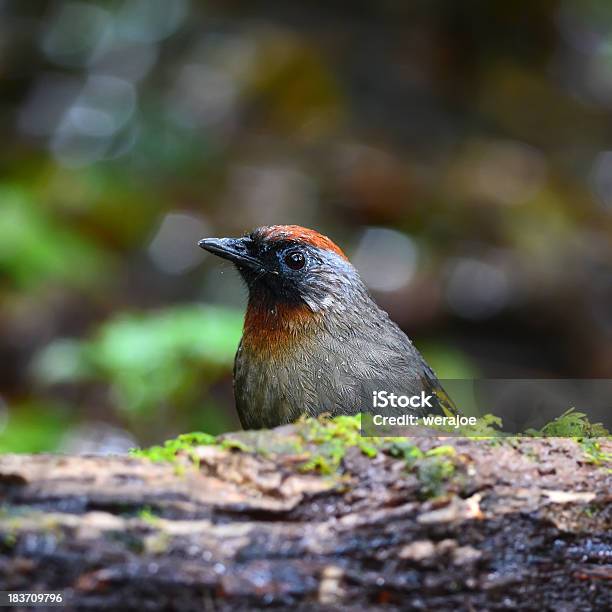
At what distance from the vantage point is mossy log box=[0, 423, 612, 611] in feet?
9.49

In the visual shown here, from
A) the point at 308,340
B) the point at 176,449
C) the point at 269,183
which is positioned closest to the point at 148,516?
the point at 176,449

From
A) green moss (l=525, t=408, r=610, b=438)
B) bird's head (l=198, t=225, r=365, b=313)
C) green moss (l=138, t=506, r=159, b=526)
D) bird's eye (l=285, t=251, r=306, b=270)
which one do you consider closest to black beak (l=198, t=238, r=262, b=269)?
bird's head (l=198, t=225, r=365, b=313)

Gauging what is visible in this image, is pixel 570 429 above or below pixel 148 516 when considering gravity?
above

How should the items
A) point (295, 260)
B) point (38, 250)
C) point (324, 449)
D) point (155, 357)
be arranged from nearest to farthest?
point (324, 449)
point (295, 260)
point (155, 357)
point (38, 250)

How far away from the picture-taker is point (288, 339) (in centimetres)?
469

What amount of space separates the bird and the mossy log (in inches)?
34.8

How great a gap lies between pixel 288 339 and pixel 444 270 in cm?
731

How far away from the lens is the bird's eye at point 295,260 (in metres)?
4.98

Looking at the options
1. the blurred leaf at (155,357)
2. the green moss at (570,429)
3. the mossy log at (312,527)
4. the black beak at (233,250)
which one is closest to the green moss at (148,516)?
the mossy log at (312,527)

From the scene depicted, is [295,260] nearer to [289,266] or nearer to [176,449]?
[289,266]

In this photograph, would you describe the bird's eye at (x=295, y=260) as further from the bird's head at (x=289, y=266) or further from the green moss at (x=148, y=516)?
the green moss at (x=148, y=516)

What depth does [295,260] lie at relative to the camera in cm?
498

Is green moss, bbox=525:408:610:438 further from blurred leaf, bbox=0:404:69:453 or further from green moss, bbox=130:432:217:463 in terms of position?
blurred leaf, bbox=0:404:69:453

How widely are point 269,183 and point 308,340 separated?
8.17 metres
